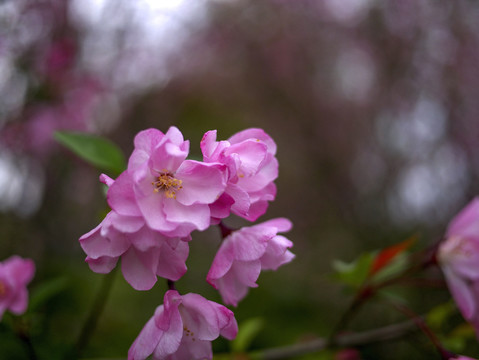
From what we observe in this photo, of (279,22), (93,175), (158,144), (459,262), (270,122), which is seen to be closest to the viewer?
(158,144)

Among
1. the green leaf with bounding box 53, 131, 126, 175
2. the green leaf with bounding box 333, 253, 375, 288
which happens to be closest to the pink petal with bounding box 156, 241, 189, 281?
the green leaf with bounding box 53, 131, 126, 175

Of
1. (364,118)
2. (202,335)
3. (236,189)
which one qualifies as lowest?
(364,118)

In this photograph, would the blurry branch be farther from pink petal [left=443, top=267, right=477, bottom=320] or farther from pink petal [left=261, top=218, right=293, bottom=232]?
pink petal [left=261, top=218, right=293, bottom=232]

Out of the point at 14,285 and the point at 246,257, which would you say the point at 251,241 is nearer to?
the point at 246,257

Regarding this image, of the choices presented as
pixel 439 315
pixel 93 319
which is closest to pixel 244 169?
pixel 93 319

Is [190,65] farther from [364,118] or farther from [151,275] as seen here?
[151,275]

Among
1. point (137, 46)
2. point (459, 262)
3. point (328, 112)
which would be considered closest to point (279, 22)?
point (328, 112)

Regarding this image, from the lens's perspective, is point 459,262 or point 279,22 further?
point 279,22

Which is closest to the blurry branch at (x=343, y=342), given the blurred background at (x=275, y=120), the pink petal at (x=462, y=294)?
the blurred background at (x=275, y=120)
